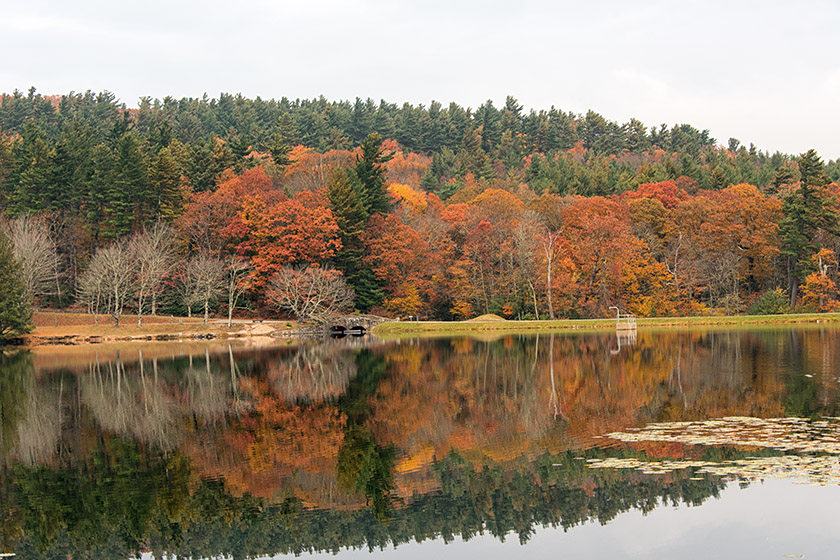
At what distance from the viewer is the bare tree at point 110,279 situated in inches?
2625

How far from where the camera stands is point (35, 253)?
6731 centimetres

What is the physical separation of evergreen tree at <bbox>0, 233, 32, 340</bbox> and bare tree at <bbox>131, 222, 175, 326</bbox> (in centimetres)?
938

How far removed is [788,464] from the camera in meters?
15.5

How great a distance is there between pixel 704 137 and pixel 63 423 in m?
167

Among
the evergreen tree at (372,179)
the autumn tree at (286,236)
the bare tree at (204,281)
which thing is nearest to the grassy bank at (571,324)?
the autumn tree at (286,236)

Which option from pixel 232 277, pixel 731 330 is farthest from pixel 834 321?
pixel 232 277

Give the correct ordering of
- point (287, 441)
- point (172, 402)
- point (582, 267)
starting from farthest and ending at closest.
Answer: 1. point (582, 267)
2. point (172, 402)
3. point (287, 441)

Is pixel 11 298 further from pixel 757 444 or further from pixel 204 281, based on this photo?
pixel 757 444

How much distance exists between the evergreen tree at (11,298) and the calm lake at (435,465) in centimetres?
2718

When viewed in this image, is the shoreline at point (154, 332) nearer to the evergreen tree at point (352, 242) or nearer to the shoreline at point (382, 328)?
the shoreline at point (382, 328)

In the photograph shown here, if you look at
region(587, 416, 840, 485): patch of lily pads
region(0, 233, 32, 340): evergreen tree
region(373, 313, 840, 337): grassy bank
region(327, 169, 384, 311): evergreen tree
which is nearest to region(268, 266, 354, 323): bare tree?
region(327, 169, 384, 311): evergreen tree

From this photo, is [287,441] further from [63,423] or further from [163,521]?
[63,423]

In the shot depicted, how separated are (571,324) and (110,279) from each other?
1614 inches

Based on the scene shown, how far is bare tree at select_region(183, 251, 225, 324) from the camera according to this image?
2714 inches
